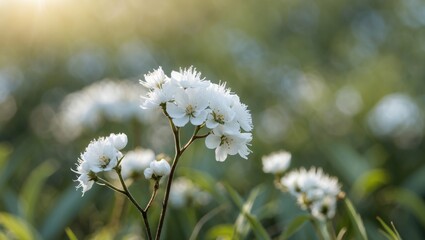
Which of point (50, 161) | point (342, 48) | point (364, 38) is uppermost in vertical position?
point (364, 38)

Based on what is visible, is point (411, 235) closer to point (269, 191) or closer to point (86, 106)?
point (269, 191)

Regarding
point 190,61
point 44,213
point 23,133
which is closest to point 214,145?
point 44,213

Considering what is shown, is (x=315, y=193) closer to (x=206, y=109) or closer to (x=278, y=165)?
(x=278, y=165)

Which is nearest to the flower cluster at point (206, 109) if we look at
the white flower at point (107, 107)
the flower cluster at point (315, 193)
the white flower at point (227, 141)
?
the white flower at point (227, 141)

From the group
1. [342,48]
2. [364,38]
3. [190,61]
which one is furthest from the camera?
[364,38]

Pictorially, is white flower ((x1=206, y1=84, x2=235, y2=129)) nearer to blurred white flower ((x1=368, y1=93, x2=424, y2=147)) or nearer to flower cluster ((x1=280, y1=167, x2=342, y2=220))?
flower cluster ((x1=280, y1=167, x2=342, y2=220))

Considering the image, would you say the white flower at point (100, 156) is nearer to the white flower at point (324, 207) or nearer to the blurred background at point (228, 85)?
the white flower at point (324, 207)
